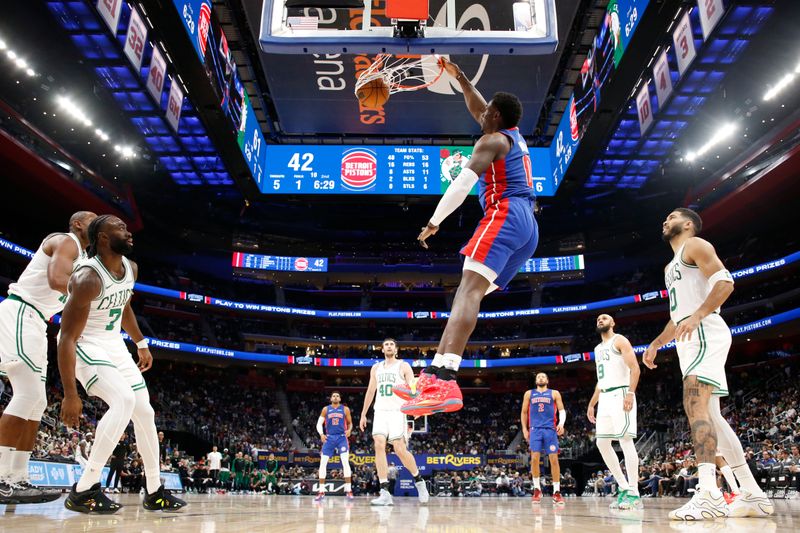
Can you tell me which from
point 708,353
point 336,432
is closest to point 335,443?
point 336,432

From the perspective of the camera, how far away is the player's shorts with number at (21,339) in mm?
4504

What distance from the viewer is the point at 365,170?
53.7 ft

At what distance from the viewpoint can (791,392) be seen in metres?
22.0

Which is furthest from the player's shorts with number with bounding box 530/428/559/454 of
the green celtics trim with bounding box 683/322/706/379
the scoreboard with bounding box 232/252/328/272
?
the scoreboard with bounding box 232/252/328/272

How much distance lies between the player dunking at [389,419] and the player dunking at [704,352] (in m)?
3.83

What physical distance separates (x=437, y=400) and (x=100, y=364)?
7.54 ft

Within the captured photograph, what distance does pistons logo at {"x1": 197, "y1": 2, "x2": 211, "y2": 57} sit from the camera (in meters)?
12.3

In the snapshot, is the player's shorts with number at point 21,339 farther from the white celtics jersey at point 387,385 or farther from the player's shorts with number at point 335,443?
the player's shorts with number at point 335,443

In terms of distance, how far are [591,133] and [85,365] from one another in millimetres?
14536

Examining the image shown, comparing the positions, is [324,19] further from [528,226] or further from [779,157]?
[779,157]

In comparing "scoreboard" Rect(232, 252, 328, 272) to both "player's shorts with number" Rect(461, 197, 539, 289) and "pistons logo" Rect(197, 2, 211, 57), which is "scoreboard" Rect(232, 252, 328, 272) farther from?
"player's shorts with number" Rect(461, 197, 539, 289)

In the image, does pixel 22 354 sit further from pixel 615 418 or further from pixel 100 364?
pixel 615 418

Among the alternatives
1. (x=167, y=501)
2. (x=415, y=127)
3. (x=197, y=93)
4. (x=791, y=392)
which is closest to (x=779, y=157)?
(x=791, y=392)

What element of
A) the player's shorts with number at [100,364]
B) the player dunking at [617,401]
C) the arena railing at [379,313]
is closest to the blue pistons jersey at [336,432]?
the player dunking at [617,401]
